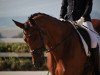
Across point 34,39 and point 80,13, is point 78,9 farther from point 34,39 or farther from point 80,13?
point 34,39

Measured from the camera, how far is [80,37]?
6184mm

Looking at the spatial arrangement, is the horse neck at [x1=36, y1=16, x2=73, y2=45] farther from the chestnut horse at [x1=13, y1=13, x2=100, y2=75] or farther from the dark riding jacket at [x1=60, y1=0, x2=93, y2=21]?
the dark riding jacket at [x1=60, y1=0, x2=93, y2=21]

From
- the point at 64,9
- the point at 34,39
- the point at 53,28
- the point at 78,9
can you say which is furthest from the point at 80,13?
the point at 34,39

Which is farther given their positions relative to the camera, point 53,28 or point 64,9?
point 64,9

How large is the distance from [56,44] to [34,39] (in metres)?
0.49

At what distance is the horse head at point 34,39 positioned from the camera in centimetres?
555

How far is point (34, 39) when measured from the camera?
5.56m

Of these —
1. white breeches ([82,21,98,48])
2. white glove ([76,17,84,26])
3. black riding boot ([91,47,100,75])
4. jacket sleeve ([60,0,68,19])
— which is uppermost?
jacket sleeve ([60,0,68,19])

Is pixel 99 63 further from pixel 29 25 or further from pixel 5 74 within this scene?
pixel 5 74

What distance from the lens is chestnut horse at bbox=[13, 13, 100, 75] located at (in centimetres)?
559

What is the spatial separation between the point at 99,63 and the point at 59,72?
33.3 inches

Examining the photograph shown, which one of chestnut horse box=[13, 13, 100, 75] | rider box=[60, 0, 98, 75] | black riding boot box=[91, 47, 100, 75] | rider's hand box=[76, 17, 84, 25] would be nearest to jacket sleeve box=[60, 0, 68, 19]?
rider box=[60, 0, 98, 75]

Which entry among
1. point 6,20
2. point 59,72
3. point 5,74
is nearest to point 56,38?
point 59,72

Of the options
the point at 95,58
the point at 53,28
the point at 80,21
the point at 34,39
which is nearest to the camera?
the point at 34,39
